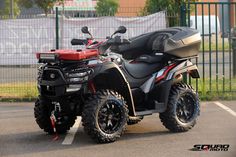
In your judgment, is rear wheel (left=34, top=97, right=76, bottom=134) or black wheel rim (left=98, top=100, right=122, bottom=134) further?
rear wheel (left=34, top=97, right=76, bottom=134)

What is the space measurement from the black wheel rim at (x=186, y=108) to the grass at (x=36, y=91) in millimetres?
3219

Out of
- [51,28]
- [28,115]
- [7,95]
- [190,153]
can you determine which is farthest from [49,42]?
[190,153]

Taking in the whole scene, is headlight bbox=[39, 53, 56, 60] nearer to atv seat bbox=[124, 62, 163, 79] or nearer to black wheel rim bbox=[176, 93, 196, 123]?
atv seat bbox=[124, 62, 163, 79]

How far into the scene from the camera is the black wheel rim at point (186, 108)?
8023 mm

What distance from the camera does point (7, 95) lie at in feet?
39.2

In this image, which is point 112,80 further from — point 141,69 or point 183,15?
point 183,15

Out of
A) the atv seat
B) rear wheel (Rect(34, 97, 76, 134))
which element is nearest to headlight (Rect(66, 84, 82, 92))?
rear wheel (Rect(34, 97, 76, 134))

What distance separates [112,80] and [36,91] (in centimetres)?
499

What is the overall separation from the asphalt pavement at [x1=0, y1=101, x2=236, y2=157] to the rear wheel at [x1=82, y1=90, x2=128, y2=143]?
152 mm

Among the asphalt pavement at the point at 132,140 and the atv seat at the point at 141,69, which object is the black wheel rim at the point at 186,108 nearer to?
the asphalt pavement at the point at 132,140

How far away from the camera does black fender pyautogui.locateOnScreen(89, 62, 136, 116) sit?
7.07 m

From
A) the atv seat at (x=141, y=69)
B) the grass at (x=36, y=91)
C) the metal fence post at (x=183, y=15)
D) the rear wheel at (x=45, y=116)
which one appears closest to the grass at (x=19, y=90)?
the grass at (x=36, y=91)

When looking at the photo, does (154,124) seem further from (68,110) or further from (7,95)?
(7,95)

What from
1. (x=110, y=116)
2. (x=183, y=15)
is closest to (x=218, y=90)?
(x=183, y=15)
